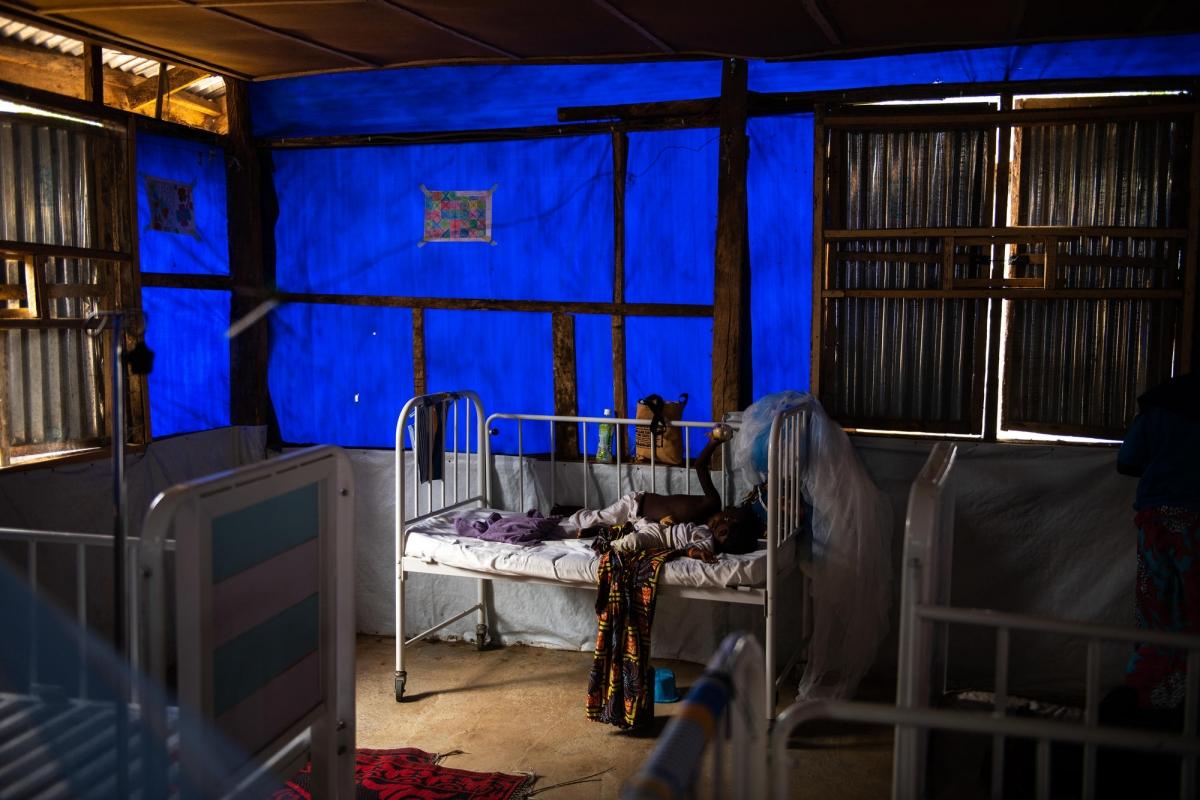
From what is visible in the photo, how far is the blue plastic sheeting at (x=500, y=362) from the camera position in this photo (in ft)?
16.7

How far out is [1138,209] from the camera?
4.22 m

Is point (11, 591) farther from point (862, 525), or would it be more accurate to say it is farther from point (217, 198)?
point (862, 525)

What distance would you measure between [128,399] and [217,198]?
1.16 m

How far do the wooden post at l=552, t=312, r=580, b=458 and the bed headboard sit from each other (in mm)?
2245

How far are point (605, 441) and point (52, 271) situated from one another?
8.07 ft

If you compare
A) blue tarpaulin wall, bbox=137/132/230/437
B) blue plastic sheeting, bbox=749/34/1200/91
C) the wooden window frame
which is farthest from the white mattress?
blue plastic sheeting, bbox=749/34/1200/91

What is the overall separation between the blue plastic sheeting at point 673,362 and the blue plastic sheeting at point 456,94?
1030 mm

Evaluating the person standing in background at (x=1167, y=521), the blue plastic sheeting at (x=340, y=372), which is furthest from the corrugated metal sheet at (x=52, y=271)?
the person standing in background at (x=1167, y=521)

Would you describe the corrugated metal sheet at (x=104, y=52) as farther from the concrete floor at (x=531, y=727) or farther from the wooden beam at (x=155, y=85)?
the concrete floor at (x=531, y=727)

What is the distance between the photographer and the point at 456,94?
5.07 metres

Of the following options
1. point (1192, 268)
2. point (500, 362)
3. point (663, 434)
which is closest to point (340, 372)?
point (500, 362)

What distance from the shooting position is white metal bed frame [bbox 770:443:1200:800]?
1.69 metres

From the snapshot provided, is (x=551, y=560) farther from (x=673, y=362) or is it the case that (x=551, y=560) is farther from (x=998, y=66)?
(x=998, y=66)

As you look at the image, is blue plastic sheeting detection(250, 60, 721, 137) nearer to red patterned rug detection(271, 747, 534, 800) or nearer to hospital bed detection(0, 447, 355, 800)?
hospital bed detection(0, 447, 355, 800)
